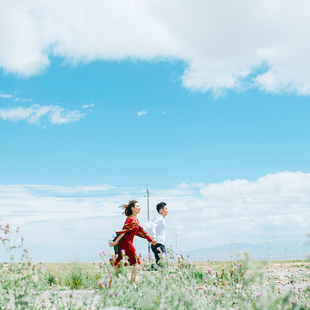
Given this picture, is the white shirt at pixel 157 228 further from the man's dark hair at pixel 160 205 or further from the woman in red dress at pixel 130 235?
the woman in red dress at pixel 130 235

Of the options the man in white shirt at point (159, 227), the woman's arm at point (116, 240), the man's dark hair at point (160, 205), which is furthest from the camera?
the man's dark hair at point (160, 205)

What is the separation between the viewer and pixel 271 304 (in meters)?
3.22

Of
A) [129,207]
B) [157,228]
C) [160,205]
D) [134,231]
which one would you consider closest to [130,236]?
[134,231]

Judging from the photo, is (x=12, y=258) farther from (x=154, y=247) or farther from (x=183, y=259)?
(x=154, y=247)

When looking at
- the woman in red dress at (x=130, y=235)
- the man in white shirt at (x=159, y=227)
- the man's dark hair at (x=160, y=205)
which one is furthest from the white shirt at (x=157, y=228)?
the woman in red dress at (x=130, y=235)

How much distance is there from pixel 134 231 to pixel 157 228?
124cm

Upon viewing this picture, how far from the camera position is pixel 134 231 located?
877 cm

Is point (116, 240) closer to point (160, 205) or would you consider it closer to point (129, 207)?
point (129, 207)

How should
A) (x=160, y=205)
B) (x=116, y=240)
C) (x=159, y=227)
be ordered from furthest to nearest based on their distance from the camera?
1. (x=160, y=205)
2. (x=159, y=227)
3. (x=116, y=240)

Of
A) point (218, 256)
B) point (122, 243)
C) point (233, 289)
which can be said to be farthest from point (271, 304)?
point (218, 256)

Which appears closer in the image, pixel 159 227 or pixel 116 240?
pixel 116 240

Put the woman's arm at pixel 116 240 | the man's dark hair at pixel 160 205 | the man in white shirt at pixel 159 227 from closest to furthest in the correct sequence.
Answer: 1. the woman's arm at pixel 116 240
2. the man in white shirt at pixel 159 227
3. the man's dark hair at pixel 160 205

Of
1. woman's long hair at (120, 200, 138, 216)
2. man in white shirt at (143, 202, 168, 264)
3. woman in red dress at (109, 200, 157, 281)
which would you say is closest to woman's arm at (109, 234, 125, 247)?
woman in red dress at (109, 200, 157, 281)

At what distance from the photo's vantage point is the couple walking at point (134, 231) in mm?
8570
